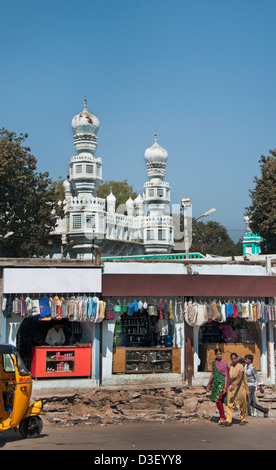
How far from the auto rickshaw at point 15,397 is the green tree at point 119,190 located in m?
54.2

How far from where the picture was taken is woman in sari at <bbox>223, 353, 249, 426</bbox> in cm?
1090

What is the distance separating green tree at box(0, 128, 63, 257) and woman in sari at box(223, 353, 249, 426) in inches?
1088

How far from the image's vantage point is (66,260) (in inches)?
548

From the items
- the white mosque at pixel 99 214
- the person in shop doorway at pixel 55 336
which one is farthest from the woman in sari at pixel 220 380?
the white mosque at pixel 99 214

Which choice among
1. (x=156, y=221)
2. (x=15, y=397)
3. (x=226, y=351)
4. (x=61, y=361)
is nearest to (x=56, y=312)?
(x=61, y=361)

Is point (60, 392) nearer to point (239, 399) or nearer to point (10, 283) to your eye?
point (10, 283)

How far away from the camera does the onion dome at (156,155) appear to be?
52.5m

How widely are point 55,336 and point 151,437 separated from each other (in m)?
4.51

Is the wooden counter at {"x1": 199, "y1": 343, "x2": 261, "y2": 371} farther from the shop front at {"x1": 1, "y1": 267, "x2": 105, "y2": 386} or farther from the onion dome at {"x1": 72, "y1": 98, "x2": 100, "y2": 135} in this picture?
the onion dome at {"x1": 72, "y1": 98, "x2": 100, "y2": 135}

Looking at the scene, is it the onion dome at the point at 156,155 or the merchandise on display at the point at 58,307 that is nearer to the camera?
the merchandise on display at the point at 58,307

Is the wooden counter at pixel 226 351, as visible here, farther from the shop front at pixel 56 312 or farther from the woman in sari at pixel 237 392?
the woman in sari at pixel 237 392

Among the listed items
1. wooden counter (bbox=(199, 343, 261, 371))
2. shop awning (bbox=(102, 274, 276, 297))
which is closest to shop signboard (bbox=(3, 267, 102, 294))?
shop awning (bbox=(102, 274, 276, 297))

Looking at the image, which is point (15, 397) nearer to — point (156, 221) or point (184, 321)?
point (184, 321)
